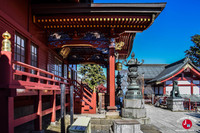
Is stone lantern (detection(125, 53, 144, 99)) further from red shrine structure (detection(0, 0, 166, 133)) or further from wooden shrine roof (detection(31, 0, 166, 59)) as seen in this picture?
wooden shrine roof (detection(31, 0, 166, 59))

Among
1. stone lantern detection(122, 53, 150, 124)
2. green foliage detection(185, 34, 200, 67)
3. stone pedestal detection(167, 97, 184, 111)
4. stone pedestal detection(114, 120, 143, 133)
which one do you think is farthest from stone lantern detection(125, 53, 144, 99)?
green foliage detection(185, 34, 200, 67)

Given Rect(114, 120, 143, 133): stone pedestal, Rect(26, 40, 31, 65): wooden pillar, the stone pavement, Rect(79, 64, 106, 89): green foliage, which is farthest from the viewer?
Rect(79, 64, 106, 89): green foliage

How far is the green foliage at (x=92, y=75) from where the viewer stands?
89.2ft

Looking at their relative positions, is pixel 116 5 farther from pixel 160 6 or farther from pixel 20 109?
pixel 20 109

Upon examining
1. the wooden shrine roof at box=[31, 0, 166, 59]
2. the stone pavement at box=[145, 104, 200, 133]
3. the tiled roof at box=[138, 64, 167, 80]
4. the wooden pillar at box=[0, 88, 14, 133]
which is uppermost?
the wooden shrine roof at box=[31, 0, 166, 59]

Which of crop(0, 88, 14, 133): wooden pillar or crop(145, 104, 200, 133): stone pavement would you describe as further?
crop(145, 104, 200, 133): stone pavement

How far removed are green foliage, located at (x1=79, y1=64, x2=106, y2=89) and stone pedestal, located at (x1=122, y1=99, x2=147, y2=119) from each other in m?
18.7

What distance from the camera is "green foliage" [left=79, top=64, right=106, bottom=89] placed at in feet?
89.2

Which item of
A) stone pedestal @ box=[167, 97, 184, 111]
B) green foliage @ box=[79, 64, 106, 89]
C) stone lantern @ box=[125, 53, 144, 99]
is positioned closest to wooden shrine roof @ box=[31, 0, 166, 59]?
stone lantern @ box=[125, 53, 144, 99]

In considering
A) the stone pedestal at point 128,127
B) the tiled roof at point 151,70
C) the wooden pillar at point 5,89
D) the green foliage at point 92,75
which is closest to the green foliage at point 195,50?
the tiled roof at point 151,70

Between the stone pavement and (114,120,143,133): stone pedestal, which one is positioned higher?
(114,120,143,133): stone pedestal

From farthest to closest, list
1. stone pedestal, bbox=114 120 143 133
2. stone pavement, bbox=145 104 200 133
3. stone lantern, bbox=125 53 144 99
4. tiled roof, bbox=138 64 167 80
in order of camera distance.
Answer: tiled roof, bbox=138 64 167 80, stone lantern, bbox=125 53 144 99, stone pavement, bbox=145 104 200 133, stone pedestal, bbox=114 120 143 133

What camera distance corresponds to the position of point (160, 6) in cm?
752

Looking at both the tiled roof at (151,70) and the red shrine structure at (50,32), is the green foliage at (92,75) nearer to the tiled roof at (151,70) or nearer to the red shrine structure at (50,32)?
the tiled roof at (151,70)
